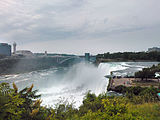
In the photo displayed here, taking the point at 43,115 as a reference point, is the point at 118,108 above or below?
above

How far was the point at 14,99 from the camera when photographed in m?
3.66

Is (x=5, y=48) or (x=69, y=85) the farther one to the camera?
(x=5, y=48)

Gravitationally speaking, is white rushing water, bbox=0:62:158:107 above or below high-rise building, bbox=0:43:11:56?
below

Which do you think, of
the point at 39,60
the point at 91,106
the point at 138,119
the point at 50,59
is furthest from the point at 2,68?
the point at 138,119

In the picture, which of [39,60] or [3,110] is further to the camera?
[39,60]

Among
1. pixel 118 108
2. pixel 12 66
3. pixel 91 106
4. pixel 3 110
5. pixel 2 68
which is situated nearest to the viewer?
pixel 3 110

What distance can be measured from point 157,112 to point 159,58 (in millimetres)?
68436

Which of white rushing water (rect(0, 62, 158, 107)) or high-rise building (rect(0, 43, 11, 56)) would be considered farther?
high-rise building (rect(0, 43, 11, 56))

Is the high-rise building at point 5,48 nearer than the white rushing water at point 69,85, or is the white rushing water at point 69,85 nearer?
the white rushing water at point 69,85

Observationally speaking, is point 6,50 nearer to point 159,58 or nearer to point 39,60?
point 39,60

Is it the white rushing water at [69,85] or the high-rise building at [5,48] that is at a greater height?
the high-rise building at [5,48]

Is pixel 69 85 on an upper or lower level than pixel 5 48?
lower

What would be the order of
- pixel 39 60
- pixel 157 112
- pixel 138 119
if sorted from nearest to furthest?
1. pixel 138 119
2. pixel 157 112
3. pixel 39 60

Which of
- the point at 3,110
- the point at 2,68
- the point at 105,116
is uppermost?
the point at 3,110
